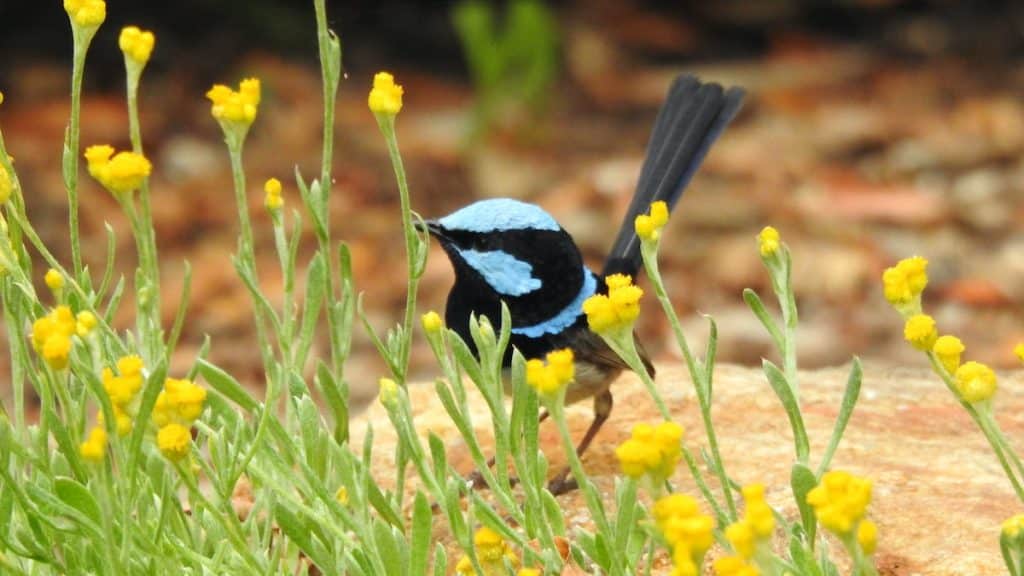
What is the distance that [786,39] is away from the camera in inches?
299

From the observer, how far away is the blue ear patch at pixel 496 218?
2984 mm

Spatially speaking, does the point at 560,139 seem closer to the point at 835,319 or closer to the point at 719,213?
the point at 719,213

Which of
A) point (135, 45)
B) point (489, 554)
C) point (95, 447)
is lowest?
point (489, 554)

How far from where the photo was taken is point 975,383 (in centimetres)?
192

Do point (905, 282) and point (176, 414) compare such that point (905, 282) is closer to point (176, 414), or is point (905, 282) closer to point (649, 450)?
point (649, 450)

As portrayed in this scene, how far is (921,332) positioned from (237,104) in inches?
40.9

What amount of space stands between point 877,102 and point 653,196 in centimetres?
404

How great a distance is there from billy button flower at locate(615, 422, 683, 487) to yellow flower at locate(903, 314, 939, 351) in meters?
0.36

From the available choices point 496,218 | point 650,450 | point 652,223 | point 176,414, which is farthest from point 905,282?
point 496,218

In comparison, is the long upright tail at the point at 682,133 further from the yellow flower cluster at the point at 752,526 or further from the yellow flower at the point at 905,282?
the yellow flower cluster at the point at 752,526

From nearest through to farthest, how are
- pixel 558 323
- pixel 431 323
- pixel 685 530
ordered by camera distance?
pixel 685 530, pixel 431 323, pixel 558 323

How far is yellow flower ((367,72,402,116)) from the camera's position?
89.1 inches

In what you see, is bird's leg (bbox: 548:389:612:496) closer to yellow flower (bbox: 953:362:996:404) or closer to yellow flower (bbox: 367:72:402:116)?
yellow flower (bbox: 367:72:402:116)

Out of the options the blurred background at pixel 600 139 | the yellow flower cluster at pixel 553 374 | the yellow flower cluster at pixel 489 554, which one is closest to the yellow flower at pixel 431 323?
the yellow flower cluster at pixel 489 554
